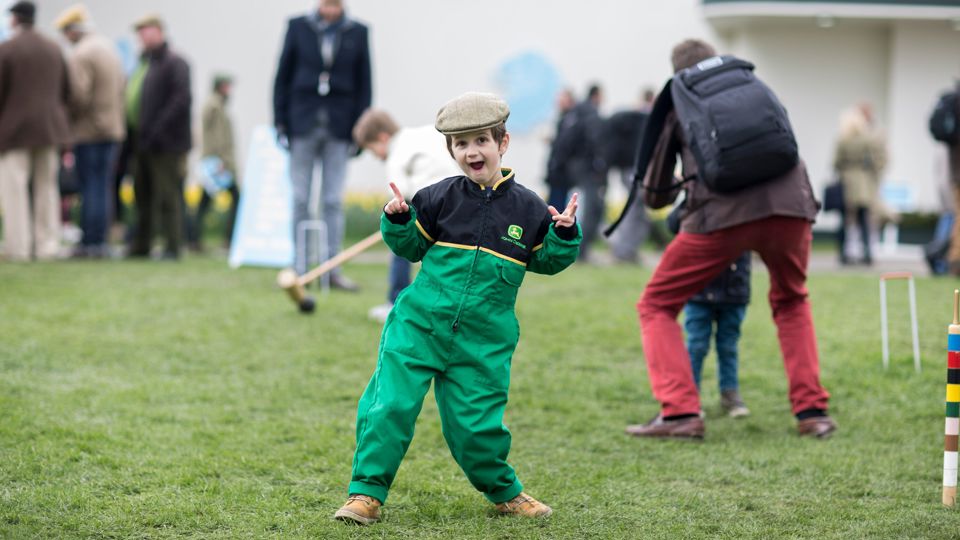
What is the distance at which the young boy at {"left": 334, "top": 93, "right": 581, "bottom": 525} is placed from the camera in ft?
14.3

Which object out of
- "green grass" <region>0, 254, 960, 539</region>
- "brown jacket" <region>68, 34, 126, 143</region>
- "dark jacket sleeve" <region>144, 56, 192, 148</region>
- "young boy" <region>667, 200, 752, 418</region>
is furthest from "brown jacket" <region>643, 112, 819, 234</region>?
"brown jacket" <region>68, 34, 126, 143</region>

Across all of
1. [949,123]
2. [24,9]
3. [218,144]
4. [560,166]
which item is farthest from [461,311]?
[218,144]

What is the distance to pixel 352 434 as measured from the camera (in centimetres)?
585

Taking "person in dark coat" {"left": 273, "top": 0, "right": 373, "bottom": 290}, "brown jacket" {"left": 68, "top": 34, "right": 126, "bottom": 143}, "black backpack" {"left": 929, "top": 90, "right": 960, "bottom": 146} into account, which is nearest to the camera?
A: "person in dark coat" {"left": 273, "top": 0, "right": 373, "bottom": 290}

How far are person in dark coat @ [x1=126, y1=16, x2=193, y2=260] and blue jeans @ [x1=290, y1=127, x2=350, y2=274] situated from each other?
8.47 ft

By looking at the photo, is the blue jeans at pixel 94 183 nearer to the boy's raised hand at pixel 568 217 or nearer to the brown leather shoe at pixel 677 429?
the brown leather shoe at pixel 677 429

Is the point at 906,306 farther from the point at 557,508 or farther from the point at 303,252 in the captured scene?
the point at 557,508

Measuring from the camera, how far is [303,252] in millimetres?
10180

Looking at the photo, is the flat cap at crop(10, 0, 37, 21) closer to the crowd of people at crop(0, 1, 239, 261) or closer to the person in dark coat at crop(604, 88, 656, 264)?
the crowd of people at crop(0, 1, 239, 261)

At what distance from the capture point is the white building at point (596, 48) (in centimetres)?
1953

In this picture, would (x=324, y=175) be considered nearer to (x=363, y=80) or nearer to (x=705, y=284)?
(x=363, y=80)

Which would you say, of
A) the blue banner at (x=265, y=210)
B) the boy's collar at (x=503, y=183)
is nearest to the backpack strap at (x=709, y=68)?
the boy's collar at (x=503, y=183)

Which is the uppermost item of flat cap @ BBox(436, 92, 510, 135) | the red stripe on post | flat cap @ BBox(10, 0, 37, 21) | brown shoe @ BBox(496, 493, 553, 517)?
flat cap @ BBox(10, 0, 37, 21)

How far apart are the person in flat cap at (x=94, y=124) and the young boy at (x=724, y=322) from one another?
7.76 metres
